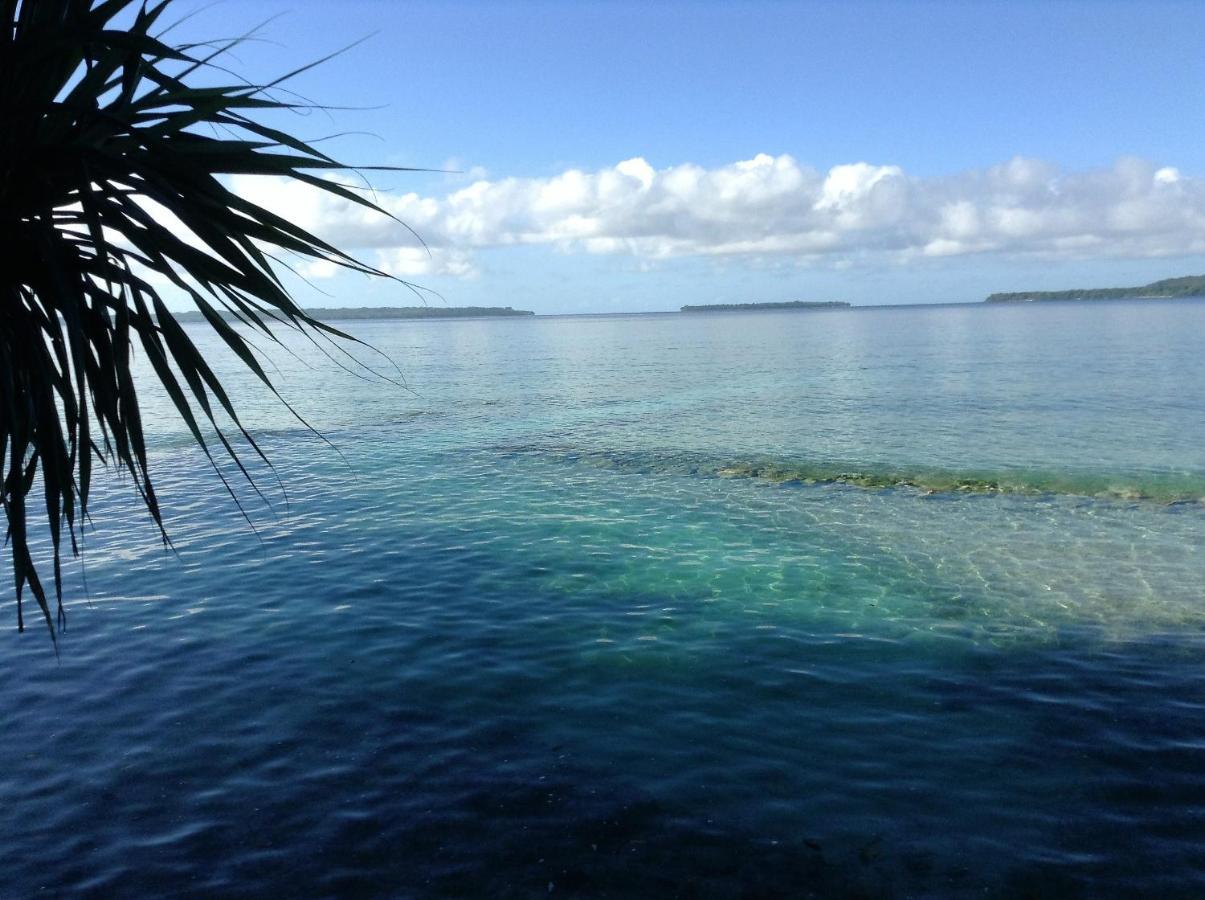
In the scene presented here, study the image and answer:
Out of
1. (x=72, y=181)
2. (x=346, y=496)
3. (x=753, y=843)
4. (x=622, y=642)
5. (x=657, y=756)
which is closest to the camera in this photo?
(x=72, y=181)

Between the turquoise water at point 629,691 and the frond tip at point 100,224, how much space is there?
A: 456cm

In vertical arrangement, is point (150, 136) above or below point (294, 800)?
above

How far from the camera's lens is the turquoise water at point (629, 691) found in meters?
7.72

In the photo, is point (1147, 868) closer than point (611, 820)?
Yes

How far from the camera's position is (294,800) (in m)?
8.55

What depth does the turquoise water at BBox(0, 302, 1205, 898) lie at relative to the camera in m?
7.72

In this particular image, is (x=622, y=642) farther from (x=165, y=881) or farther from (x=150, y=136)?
(x=150, y=136)

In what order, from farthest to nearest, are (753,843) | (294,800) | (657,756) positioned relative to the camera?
(657,756), (294,800), (753,843)

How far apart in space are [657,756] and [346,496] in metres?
A: 16.1

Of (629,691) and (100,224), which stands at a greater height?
(100,224)

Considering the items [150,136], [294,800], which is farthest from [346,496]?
[150,136]

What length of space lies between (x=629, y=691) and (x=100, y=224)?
27.7 feet

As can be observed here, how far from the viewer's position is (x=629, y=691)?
1111cm

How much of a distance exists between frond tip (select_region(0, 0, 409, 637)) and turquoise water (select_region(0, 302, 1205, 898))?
456cm
